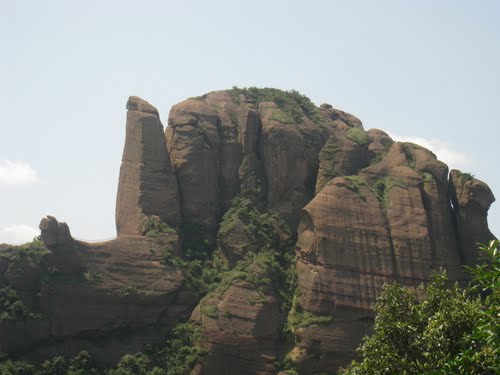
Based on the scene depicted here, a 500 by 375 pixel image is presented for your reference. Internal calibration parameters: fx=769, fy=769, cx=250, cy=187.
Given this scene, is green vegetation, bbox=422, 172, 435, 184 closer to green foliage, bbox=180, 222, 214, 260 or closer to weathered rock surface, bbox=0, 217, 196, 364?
green foliage, bbox=180, 222, 214, 260

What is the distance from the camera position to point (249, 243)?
52.5m

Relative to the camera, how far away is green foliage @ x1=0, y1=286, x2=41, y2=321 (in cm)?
4462

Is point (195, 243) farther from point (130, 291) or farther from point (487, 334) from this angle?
point (487, 334)

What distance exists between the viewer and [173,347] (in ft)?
155

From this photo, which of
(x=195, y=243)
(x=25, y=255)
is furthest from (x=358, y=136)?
(x=25, y=255)

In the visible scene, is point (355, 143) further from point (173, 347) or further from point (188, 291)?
point (173, 347)

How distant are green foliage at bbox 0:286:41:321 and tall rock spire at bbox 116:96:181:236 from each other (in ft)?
32.3

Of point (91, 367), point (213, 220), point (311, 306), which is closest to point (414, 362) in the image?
point (311, 306)

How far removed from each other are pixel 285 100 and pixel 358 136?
6.67m

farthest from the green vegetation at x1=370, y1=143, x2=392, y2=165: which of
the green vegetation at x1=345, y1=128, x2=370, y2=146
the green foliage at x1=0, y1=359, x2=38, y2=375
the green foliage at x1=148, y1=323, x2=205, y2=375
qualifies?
the green foliage at x1=0, y1=359, x2=38, y2=375

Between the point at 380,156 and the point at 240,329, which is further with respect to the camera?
the point at 380,156

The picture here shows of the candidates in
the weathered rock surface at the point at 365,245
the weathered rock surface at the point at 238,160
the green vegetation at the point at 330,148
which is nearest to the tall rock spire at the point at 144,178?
the weathered rock surface at the point at 238,160

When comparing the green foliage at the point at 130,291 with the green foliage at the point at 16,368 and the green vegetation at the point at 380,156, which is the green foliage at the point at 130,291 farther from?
the green vegetation at the point at 380,156

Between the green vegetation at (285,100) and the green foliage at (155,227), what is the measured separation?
12.5m
